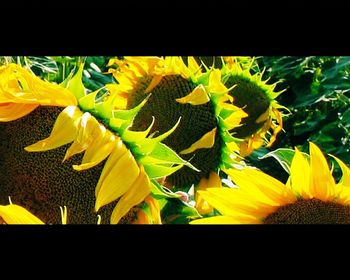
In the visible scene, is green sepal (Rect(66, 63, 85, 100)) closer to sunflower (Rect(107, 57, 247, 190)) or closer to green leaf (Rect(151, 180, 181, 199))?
green leaf (Rect(151, 180, 181, 199))

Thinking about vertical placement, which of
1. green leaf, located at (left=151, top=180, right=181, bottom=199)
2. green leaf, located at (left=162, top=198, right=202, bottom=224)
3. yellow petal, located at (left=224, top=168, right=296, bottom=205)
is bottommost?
green leaf, located at (left=162, top=198, right=202, bottom=224)

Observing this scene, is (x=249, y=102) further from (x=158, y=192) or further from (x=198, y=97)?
(x=158, y=192)

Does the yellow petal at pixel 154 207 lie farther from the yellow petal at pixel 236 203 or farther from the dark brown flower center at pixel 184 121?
the dark brown flower center at pixel 184 121

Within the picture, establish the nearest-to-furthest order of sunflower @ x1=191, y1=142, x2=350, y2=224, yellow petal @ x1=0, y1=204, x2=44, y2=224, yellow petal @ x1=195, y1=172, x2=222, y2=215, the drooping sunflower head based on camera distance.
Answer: yellow petal @ x1=0, y1=204, x2=44, y2=224 → sunflower @ x1=191, y1=142, x2=350, y2=224 → yellow petal @ x1=195, y1=172, x2=222, y2=215 → the drooping sunflower head

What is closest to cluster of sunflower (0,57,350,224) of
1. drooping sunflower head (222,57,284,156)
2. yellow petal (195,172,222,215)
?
yellow petal (195,172,222,215)

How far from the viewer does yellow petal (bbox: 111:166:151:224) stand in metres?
0.61

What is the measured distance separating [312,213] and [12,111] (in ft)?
0.84

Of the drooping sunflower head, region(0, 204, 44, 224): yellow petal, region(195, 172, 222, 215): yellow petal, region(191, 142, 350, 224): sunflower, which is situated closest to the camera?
region(0, 204, 44, 224): yellow petal

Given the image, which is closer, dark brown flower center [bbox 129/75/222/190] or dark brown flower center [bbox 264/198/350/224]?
dark brown flower center [bbox 264/198/350/224]

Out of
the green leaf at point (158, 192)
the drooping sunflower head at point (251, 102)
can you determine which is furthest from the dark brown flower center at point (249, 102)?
the green leaf at point (158, 192)

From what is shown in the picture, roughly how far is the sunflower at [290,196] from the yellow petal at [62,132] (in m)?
0.14

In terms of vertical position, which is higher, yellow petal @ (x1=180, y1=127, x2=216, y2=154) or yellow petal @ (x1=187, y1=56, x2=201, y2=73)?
yellow petal @ (x1=187, y1=56, x2=201, y2=73)

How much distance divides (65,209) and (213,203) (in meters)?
0.15
